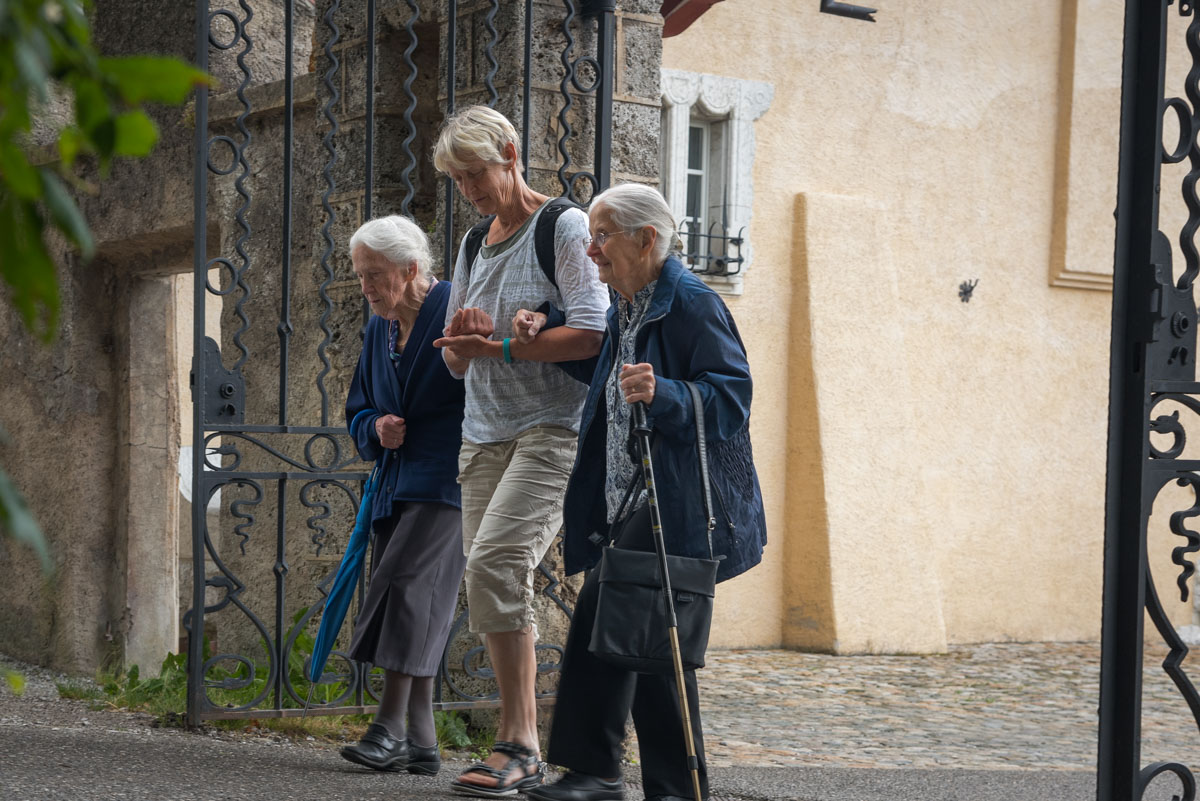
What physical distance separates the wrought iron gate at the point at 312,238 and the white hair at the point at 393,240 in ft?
2.46

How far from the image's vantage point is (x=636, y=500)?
370 cm

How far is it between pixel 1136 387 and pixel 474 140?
6.06 feet

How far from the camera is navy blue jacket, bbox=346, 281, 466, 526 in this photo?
176 inches

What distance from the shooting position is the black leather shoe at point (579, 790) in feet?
12.7

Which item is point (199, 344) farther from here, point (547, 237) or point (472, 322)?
point (547, 237)

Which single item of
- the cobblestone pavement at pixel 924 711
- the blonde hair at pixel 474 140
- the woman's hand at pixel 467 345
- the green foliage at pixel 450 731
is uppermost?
the blonde hair at pixel 474 140

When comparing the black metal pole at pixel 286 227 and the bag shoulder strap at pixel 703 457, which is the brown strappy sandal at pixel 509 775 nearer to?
the bag shoulder strap at pixel 703 457

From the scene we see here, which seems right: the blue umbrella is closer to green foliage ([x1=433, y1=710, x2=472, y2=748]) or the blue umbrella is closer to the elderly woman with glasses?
the elderly woman with glasses

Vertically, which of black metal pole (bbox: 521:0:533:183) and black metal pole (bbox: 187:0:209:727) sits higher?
black metal pole (bbox: 521:0:533:183)

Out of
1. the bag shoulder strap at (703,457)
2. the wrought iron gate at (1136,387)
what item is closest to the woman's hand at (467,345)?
the bag shoulder strap at (703,457)

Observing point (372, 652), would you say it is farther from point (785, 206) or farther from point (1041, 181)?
point (1041, 181)

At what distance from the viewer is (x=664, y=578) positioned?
11.4ft

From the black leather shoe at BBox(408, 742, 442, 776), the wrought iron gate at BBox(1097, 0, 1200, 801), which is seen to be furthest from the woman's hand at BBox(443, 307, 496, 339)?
the wrought iron gate at BBox(1097, 0, 1200, 801)

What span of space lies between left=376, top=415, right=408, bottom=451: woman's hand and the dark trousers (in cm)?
89
